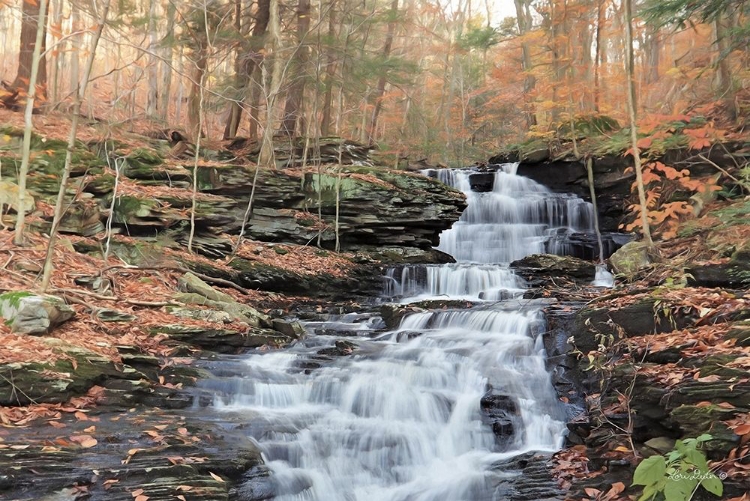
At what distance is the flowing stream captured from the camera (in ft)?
17.9

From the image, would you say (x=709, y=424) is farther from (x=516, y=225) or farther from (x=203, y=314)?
(x=516, y=225)

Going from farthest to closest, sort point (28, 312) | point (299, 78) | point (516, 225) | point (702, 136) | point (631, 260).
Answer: point (516, 225)
point (299, 78)
point (702, 136)
point (631, 260)
point (28, 312)

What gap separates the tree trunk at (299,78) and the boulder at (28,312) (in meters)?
11.0

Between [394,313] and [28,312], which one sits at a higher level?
[28,312]

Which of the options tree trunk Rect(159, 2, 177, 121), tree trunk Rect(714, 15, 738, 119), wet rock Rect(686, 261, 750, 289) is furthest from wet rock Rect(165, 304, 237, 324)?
tree trunk Rect(714, 15, 738, 119)

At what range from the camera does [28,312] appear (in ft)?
19.8

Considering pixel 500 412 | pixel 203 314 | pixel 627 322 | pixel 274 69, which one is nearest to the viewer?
pixel 500 412

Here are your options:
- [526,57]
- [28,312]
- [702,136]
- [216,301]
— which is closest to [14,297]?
[28,312]

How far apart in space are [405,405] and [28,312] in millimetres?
4594

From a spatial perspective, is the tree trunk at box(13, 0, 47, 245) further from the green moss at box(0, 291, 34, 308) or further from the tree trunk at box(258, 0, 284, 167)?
the tree trunk at box(258, 0, 284, 167)

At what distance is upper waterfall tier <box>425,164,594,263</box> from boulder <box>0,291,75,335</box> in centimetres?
1228

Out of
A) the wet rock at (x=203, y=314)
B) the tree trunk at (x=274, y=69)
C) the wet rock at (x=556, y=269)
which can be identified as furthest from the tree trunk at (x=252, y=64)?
the wet rock at (x=556, y=269)

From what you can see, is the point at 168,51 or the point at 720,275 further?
the point at 168,51

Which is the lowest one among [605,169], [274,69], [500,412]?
[500,412]
